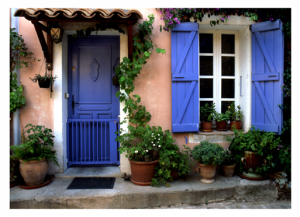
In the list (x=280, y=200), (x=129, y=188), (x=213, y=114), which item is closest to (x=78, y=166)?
(x=129, y=188)

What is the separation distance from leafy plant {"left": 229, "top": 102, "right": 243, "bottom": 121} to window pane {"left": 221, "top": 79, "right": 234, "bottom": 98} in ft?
0.74

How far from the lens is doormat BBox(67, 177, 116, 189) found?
10.8ft

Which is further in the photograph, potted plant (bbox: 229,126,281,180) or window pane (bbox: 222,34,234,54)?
window pane (bbox: 222,34,234,54)

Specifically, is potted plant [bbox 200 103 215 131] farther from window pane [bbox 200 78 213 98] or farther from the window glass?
the window glass

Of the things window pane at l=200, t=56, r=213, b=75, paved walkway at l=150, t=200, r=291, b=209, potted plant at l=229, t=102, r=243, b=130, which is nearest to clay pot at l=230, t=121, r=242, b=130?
potted plant at l=229, t=102, r=243, b=130

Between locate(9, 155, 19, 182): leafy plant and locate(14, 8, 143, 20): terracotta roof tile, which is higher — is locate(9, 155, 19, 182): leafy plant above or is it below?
below

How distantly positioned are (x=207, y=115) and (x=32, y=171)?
3.20m

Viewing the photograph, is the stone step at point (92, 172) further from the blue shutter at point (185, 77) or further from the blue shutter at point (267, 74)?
the blue shutter at point (267, 74)

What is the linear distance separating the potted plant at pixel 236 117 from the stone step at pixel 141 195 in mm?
1029

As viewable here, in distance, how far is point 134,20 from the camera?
3.23 meters

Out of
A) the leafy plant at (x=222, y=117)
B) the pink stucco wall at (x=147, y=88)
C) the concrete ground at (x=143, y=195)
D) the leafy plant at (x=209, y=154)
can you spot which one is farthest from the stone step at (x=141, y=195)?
the leafy plant at (x=222, y=117)

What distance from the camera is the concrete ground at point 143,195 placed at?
2.98 meters

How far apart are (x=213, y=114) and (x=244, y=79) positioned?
3.01 ft

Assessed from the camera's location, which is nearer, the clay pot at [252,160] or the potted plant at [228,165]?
the clay pot at [252,160]
